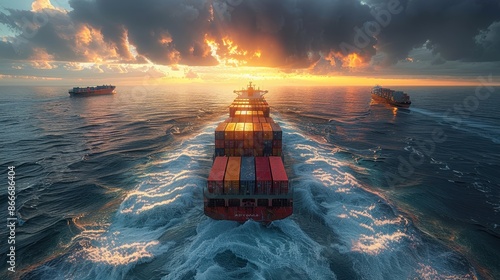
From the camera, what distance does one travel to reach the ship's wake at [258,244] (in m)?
20.8

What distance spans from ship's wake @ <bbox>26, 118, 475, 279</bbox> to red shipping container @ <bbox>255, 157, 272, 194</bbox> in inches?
178

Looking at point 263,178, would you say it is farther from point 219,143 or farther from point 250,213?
point 219,143

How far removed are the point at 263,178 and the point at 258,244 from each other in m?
6.91

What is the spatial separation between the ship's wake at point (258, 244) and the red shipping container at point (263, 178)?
4.53 meters

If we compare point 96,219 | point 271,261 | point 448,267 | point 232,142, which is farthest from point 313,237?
point 96,219

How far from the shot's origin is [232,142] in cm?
3438

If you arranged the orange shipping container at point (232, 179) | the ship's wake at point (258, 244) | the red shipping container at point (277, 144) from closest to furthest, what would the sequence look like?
the ship's wake at point (258, 244), the orange shipping container at point (232, 179), the red shipping container at point (277, 144)

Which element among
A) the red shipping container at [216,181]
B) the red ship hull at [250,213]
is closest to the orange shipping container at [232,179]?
the red shipping container at [216,181]

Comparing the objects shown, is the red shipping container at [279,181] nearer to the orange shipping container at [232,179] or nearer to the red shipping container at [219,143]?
A: the orange shipping container at [232,179]

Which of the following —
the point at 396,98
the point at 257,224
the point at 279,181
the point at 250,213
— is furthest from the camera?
the point at 396,98

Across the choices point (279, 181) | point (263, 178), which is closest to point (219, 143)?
point (263, 178)

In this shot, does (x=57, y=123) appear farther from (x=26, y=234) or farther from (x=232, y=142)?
(x=232, y=142)

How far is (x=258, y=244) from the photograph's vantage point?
928 inches

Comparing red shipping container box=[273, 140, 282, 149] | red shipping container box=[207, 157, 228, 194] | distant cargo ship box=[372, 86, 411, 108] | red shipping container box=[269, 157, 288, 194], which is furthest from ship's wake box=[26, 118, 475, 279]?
distant cargo ship box=[372, 86, 411, 108]
